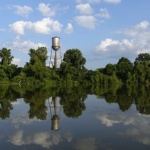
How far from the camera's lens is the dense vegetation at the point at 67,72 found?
70875 millimetres

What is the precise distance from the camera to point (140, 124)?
13523mm

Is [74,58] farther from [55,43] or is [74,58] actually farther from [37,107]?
[37,107]

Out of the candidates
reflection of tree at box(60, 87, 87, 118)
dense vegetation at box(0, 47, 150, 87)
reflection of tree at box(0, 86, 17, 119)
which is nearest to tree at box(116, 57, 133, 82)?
dense vegetation at box(0, 47, 150, 87)

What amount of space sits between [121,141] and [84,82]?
69999 mm

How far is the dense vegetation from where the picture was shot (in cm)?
7088

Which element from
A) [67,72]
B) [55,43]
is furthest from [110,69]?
[55,43]

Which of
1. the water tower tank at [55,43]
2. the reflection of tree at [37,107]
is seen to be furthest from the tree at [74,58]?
the reflection of tree at [37,107]

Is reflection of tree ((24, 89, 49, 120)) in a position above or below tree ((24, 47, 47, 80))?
below

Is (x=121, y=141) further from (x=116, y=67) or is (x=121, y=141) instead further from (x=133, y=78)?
(x=116, y=67)

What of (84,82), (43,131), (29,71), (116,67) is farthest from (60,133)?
(116,67)

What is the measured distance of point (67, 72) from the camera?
7788 cm

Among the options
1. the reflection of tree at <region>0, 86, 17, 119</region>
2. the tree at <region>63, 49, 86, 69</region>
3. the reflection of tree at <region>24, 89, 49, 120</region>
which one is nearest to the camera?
the reflection of tree at <region>24, 89, 49, 120</region>

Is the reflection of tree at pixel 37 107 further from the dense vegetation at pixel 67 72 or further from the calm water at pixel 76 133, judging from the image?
the dense vegetation at pixel 67 72

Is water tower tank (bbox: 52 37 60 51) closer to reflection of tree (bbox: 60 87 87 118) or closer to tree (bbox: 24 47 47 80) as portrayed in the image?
tree (bbox: 24 47 47 80)
